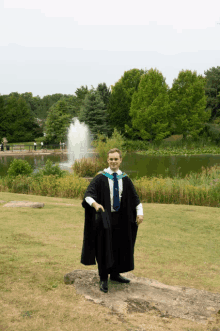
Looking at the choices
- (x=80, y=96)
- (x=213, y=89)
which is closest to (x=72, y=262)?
(x=213, y=89)

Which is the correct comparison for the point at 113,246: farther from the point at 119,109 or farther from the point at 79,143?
the point at 119,109

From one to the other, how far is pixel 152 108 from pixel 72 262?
36665mm

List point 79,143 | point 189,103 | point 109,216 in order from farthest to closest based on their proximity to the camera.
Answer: point 189,103 → point 79,143 → point 109,216

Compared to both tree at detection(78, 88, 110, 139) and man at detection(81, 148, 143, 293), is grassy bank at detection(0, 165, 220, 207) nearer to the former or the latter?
man at detection(81, 148, 143, 293)

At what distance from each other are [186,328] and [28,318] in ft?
4.86

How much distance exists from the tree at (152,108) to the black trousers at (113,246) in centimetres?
3724

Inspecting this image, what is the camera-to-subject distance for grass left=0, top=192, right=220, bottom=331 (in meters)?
3.00

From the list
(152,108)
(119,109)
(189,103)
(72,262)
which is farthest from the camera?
(119,109)

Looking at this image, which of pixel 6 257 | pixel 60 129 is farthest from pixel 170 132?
pixel 6 257

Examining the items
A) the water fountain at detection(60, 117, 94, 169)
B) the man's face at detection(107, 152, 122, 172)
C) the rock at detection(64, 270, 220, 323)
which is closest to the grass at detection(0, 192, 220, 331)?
the rock at detection(64, 270, 220, 323)

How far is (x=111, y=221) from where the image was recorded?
358cm

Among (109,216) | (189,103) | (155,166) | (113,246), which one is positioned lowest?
(113,246)

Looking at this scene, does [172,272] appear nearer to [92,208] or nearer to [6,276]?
[92,208]

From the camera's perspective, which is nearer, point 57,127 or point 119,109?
point 119,109
